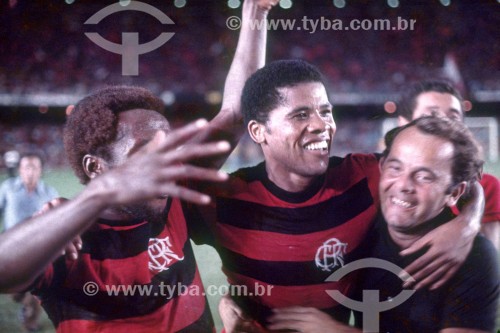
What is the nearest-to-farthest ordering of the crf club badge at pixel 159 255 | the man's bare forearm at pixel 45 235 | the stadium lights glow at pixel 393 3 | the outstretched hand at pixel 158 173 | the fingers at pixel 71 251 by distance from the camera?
the outstretched hand at pixel 158 173 < the man's bare forearm at pixel 45 235 < the fingers at pixel 71 251 < the crf club badge at pixel 159 255 < the stadium lights glow at pixel 393 3

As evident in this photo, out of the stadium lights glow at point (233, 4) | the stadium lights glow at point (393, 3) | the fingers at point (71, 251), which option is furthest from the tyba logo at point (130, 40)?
the stadium lights glow at point (393, 3)

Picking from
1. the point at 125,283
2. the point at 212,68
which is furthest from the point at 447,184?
the point at 125,283

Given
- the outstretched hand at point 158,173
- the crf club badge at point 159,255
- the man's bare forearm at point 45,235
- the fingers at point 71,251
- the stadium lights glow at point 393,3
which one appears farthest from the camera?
the stadium lights glow at point 393,3

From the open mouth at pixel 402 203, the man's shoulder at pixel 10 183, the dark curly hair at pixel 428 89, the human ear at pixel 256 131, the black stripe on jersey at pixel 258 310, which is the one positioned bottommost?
the black stripe on jersey at pixel 258 310

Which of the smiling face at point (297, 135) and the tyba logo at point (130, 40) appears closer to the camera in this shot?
the smiling face at point (297, 135)

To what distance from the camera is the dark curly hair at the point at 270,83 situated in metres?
2.16

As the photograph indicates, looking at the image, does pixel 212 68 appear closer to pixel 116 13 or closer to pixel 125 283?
pixel 116 13

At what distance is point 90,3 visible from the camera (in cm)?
233

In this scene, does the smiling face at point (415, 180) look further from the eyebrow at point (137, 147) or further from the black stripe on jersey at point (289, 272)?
the eyebrow at point (137, 147)

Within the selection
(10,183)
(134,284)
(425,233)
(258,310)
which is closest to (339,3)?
(425,233)

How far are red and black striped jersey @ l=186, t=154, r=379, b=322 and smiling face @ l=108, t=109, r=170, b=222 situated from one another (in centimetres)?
17

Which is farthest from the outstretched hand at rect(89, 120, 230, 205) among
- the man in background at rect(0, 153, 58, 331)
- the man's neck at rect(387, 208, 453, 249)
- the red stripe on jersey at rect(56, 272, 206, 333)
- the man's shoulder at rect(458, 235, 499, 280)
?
the man's shoulder at rect(458, 235, 499, 280)

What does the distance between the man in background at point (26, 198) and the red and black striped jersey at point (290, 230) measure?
2.09 feet

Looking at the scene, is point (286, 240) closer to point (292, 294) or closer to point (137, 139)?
point (292, 294)
